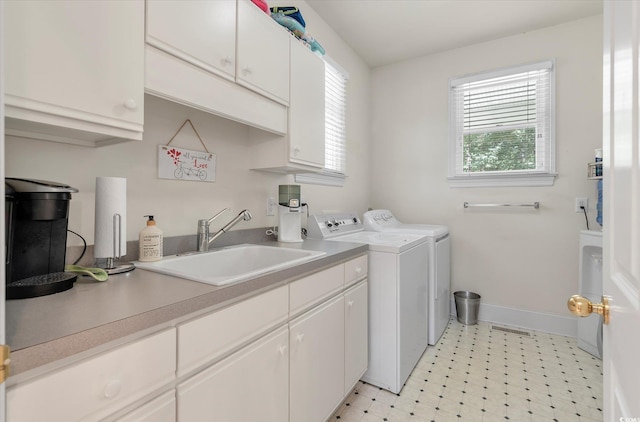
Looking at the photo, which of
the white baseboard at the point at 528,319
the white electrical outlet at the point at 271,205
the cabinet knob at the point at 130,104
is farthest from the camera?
the white baseboard at the point at 528,319

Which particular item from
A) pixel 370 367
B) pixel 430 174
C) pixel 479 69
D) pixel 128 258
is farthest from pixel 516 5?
pixel 128 258

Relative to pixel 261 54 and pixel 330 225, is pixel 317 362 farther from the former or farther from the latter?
pixel 261 54

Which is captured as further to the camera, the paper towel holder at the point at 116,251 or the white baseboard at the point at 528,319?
the white baseboard at the point at 528,319

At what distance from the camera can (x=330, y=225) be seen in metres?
2.22

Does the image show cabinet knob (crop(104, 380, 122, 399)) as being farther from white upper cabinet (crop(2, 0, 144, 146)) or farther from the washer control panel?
the washer control panel

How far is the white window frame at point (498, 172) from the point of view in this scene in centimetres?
263

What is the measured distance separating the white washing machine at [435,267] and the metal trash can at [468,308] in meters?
0.09

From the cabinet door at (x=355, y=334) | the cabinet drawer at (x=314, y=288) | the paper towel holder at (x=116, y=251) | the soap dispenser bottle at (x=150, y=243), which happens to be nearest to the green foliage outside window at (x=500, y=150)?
the cabinet door at (x=355, y=334)

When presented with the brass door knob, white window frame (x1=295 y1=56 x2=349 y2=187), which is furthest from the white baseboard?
the brass door knob

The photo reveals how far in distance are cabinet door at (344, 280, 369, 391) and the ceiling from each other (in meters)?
2.07

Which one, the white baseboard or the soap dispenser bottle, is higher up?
the soap dispenser bottle

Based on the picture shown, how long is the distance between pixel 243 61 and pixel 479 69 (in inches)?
100

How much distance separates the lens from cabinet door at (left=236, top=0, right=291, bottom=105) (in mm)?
1369

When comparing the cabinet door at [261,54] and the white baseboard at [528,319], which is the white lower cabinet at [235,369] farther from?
the white baseboard at [528,319]
